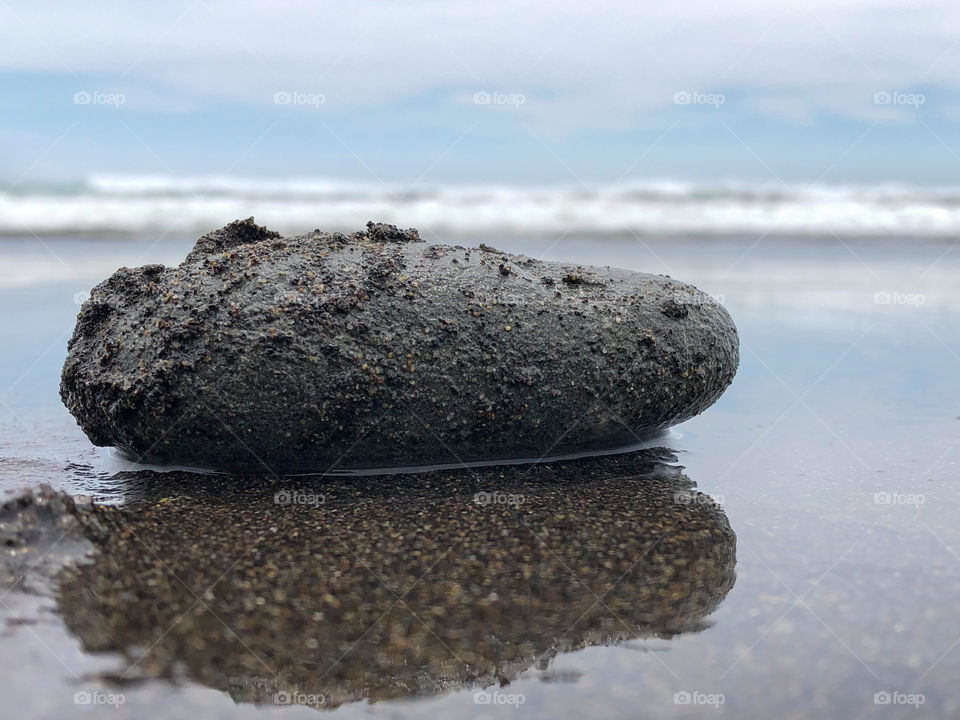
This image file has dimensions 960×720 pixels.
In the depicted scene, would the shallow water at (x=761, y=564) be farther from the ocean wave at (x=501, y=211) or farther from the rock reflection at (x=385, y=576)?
the ocean wave at (x=501, y=211)

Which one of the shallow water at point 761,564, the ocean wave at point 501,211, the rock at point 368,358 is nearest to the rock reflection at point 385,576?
the shallow water at point 761,564

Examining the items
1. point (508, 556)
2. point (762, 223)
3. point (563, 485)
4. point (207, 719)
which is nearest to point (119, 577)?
point (207, 719)

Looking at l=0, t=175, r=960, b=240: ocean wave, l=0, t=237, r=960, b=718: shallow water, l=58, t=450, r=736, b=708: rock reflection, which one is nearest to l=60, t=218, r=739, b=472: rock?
l=58, t=450, r=736, b=708: rock reflection

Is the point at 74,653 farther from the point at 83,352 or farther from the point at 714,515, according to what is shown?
the point at 714,515

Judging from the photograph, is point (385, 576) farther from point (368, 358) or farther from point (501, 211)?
point (501, 211)

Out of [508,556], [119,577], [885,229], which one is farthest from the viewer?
[885,229]
